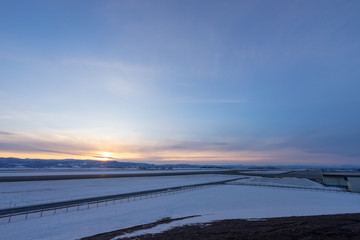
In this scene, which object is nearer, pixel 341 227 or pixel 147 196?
pixel 341 227

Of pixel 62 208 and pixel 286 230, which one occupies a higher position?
pixel 286 230

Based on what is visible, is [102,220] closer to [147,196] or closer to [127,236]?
[127,236]

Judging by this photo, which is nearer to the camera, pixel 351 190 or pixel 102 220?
pixel 102 220

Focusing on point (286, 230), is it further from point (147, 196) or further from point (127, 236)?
point (147, 196)

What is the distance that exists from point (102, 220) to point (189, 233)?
10670 millimetres

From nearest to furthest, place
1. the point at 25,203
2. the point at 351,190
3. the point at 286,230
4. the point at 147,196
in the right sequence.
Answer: the point at 286,230 → the point at 25,203 → the point at 147,196 → the point at 351,190

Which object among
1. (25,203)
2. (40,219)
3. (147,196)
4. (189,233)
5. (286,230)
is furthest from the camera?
(147,196)

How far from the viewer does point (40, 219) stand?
19.1 m

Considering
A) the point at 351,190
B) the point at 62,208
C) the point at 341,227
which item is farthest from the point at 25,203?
the point at 351,190

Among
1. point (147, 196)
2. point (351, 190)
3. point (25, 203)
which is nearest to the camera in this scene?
point (25, 203)

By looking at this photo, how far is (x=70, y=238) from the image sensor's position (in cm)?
1471

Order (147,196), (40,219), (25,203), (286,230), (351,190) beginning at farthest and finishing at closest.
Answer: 1. (351,190)
2. (147,196)
3. (25,203)
4. (40,219)
5. (286,230)

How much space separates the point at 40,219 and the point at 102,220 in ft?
20.2

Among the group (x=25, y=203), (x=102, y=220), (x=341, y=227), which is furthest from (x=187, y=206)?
(x=25, y=203)
